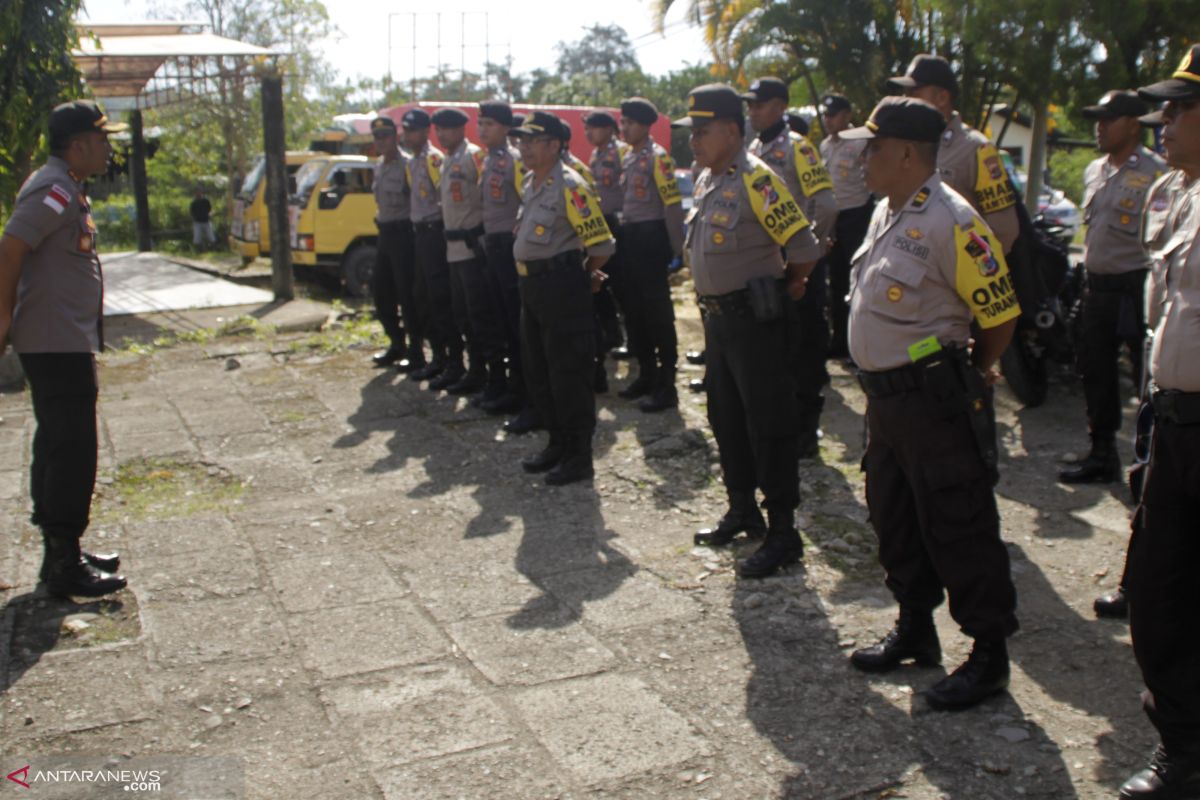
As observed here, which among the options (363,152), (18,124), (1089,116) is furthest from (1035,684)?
(363,152)

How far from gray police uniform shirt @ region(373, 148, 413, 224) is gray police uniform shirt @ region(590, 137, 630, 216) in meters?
1.44

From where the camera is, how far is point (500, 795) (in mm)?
3246

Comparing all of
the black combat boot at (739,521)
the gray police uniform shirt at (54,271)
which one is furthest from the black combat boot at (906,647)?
the gray police uniform shirt at (54,271)

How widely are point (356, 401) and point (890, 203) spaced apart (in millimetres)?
5406

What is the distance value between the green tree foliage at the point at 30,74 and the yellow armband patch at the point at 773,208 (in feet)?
19.6

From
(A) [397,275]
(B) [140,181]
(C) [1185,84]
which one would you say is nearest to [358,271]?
(A) [397,275]

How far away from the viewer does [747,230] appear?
4.85 meters

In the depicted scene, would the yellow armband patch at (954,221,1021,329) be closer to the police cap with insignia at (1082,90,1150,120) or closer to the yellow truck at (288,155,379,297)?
the police cap with insignia at (1082,90,1150,120)

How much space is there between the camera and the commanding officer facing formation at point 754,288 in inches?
188

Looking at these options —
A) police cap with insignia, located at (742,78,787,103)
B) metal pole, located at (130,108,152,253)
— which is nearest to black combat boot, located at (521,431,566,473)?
police cap with insignia, located at (742,78,787,103)

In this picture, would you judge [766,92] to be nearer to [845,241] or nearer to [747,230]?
[845,241]

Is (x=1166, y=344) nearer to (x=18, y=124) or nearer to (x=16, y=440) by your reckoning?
(x=16, y=440)

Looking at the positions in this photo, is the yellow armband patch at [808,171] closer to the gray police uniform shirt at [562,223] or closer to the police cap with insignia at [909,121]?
the gray police uniform shirt at [562,223]

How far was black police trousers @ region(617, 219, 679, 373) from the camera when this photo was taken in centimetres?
787
